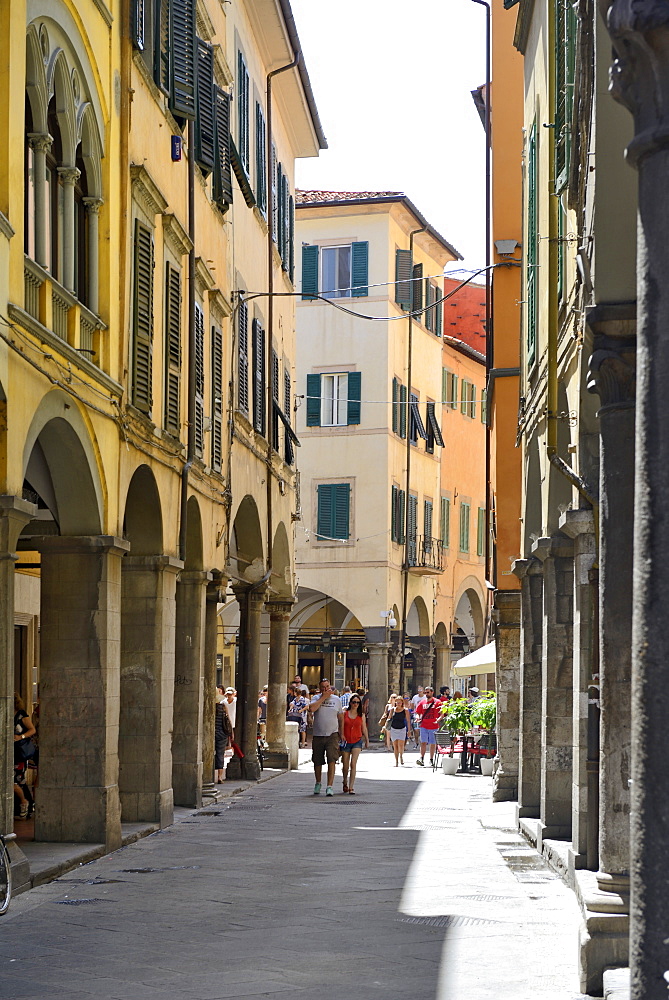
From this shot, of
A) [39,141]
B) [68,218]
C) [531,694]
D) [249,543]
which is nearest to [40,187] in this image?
[39,141]

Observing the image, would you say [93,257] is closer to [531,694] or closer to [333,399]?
[531,694]

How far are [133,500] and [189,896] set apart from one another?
20.5 feet

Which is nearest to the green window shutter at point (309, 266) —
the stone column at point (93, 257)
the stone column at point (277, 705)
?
the stone column at point (277, 705)

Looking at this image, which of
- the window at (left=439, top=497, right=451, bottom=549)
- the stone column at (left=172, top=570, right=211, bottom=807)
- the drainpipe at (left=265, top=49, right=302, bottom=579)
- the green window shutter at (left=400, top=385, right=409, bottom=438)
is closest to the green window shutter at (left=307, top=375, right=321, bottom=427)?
the green window shutter at (left=400, top=385, right=409, bottom=438)

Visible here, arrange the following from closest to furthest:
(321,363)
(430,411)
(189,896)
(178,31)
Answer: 1. (189,896)
2. (178,31)
3. (321,363)
4. (430,411)

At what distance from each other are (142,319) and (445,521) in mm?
34876

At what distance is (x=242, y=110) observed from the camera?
2362 cm

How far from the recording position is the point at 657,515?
3861 millimetres

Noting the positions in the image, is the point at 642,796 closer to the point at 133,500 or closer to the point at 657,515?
the point at 657,515

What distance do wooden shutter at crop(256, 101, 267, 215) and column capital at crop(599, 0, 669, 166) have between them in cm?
2167

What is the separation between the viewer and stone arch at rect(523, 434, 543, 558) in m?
16.5

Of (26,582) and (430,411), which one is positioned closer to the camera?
(26,582)

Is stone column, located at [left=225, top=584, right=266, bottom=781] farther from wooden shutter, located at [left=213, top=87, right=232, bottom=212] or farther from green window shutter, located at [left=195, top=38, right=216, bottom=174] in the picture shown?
green window shutter, located at [left=195, top=38, right=216, bottom=174]

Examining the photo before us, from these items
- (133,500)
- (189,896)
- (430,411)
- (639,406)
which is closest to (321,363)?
(430,411)
